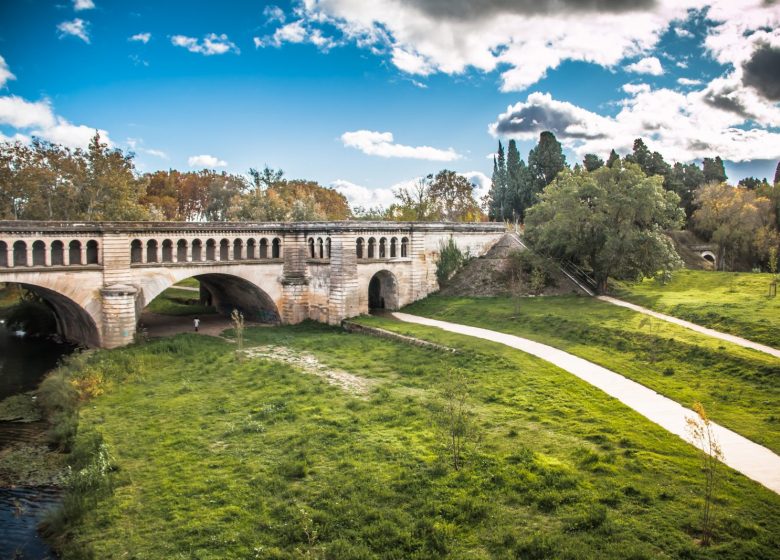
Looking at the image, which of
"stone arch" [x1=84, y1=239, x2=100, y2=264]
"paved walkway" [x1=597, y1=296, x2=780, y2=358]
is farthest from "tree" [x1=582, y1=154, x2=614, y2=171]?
"stone arch" [x1=84, y1=239, x2=100, y2=264]

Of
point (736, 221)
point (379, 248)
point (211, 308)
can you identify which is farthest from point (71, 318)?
point (736, 221)

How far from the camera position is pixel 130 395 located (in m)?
25.5

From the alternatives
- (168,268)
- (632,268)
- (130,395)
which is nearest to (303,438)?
(130,395)

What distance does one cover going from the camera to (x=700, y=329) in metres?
29.0

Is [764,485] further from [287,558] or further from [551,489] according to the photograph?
[287,558]

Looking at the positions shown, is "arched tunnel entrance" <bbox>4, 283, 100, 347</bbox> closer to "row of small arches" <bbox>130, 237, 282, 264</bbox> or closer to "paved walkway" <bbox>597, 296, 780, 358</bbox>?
"row of small arches" <bbox>130, 237, 282, 264</bbox>

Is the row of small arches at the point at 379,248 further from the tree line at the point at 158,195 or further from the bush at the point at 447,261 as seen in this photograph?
the tree line at the point at 158,195

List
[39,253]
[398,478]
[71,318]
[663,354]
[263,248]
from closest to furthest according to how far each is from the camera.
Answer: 1. [398,478]
2. [663,354]
3. [39,253]
4. [71,318]
5. [263,248]

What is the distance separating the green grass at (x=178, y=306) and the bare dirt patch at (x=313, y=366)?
17.8m

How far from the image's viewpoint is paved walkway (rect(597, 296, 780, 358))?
2456 cm

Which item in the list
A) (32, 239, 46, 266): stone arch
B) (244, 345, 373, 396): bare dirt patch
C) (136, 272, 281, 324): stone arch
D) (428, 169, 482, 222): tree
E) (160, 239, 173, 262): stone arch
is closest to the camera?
(244, 345, 373, 396): bare dirt patch

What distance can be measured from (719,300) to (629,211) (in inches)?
330

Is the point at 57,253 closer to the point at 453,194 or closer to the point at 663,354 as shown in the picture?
the point at 663,354

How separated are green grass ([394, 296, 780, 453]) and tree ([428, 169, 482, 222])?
4604 cm
